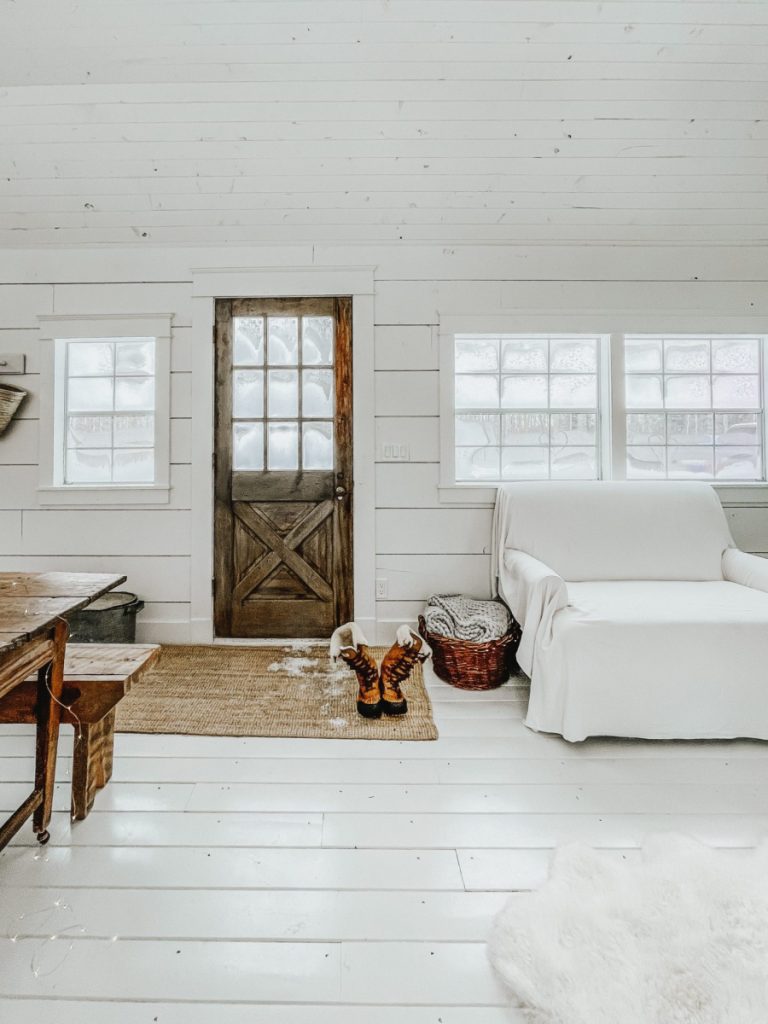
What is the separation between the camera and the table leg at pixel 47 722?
1364 millimetres

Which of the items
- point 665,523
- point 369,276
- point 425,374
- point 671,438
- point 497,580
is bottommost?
point 497,580

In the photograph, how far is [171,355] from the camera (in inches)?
122

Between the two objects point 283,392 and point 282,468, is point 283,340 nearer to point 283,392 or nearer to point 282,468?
point 283,392

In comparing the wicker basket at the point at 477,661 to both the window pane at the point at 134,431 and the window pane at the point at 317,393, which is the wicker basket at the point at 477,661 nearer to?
the window pane at the point at 317,393

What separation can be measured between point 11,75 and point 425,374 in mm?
2249

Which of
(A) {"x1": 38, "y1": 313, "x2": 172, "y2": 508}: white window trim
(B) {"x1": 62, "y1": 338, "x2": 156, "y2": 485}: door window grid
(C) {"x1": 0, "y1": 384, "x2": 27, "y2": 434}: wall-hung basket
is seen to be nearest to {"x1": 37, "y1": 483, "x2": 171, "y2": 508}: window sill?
(A) {"x1": 38, "y1": 313, "x2": 172, "y2": 508}: white window trim

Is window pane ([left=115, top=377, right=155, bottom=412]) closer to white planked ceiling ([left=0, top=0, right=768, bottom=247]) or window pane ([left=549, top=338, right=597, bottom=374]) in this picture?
white planked ceiling ([left=0, top=0, right=768, bottom=247])

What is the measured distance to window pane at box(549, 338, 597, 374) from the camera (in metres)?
3.20

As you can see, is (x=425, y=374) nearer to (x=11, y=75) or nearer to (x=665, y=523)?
(x=665, y=523)

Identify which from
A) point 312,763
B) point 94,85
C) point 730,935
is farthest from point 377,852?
point 94,85

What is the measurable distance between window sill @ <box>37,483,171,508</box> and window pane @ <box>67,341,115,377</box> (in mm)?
698

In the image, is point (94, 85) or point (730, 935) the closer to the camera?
point (730, 935)

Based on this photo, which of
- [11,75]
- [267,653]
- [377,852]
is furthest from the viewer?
[267,653]

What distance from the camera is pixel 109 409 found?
3.19m
